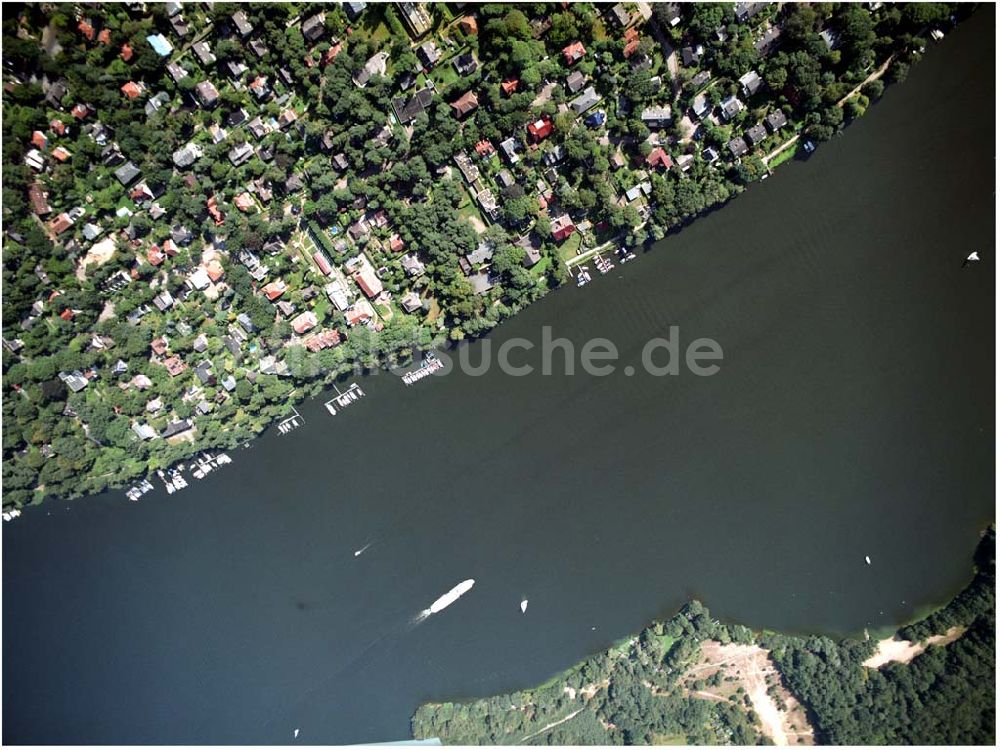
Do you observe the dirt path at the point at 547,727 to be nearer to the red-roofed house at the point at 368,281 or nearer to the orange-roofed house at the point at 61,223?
the red-roofed house at the point at 368,281

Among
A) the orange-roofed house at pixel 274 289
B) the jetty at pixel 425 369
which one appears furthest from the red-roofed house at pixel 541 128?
the orange-roofed house at pixel 274 289

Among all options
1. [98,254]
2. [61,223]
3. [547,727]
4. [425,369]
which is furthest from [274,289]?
[547,727]

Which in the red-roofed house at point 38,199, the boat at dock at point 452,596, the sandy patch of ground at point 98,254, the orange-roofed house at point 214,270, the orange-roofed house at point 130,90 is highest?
the orange-roofed house at point 130,90

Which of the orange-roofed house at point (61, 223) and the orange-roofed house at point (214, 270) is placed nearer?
the orange-roofed house at point (61, 223)

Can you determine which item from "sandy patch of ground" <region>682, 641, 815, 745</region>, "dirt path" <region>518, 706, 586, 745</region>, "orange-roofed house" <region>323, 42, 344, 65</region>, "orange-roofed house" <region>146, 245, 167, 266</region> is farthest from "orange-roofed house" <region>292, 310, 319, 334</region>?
"sandy patch of ground" <region>682, 641, 815, 745</region>

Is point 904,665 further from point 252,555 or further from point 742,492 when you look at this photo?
point 252,555

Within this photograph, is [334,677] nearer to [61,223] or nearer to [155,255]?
[155,255]
